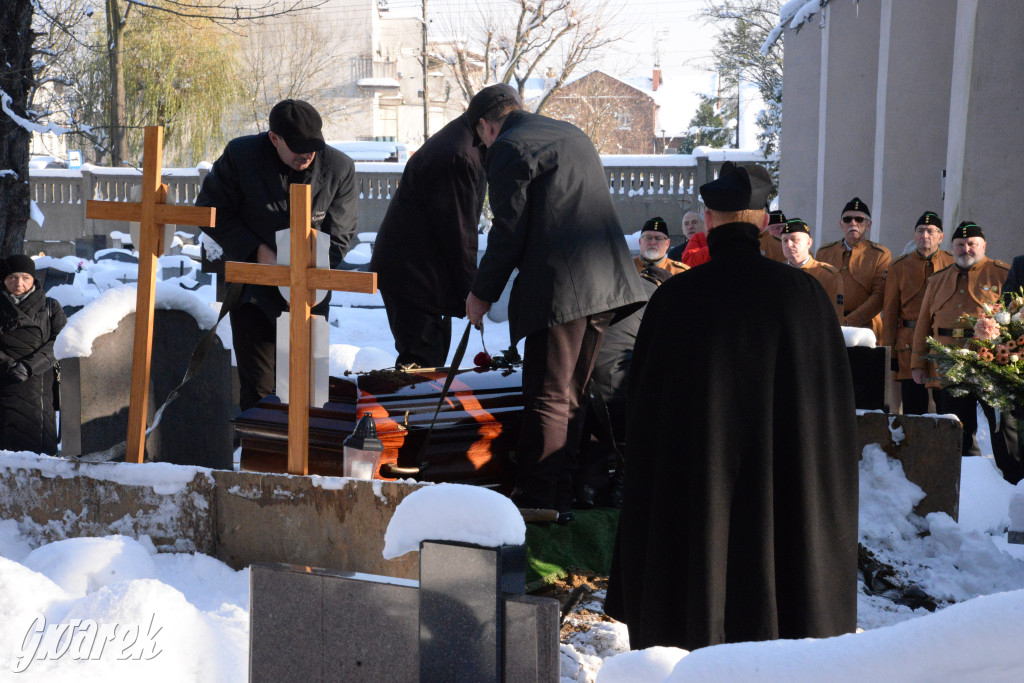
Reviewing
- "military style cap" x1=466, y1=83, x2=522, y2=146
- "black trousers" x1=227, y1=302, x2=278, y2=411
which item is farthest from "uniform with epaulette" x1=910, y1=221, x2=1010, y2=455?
"black trousers" x1=227, y1=302, x2=278, y2=411

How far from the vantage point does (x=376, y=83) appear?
60125 mm

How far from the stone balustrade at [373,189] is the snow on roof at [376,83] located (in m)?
35.9

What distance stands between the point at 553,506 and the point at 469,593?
1998 mm

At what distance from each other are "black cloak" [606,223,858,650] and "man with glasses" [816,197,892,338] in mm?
5697

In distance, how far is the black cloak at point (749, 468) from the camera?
291 centimetres

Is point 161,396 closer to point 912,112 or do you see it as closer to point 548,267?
point 548,267

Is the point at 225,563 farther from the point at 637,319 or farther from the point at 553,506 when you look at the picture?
the point at 637,319

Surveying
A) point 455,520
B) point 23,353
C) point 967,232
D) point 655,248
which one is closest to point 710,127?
point 967,232

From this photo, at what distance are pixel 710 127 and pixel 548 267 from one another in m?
41.0

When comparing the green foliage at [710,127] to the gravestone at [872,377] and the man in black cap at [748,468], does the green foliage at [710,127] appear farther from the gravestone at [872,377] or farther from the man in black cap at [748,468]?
the man in black cap at [748,468]

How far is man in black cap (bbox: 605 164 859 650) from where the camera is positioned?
9.53 feet

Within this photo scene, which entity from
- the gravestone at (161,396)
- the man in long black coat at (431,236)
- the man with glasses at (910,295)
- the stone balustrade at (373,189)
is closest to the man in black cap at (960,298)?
the man with glasses at (910,295)

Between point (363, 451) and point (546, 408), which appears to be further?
point (546, 408)

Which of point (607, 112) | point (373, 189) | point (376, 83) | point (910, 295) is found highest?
point (376, 83)
